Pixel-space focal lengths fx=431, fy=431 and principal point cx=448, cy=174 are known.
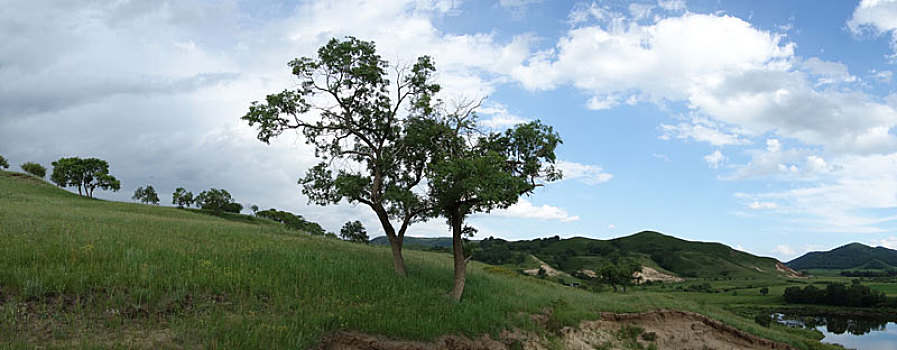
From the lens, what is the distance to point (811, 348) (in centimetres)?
2739

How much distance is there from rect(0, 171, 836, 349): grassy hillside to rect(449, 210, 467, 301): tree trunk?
89 centimetres

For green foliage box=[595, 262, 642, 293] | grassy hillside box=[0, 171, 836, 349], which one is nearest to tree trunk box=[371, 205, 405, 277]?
grassy hillside box=[0, 171, 836, 349]

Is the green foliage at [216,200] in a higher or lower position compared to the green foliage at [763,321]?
higher

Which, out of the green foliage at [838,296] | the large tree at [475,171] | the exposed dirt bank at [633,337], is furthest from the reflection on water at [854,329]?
the large tree at [475,171]

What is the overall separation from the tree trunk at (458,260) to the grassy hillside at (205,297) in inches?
35.2

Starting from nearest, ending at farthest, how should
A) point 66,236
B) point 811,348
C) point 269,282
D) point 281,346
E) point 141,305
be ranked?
point 281,346 < point 141,305 < point 269,282 < point 66,236 < point 811,348

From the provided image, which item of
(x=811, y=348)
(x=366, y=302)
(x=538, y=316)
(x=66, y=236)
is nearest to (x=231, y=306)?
(x=366, y=302)

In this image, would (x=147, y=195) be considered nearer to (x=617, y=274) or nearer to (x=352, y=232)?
(x=352, y=232)

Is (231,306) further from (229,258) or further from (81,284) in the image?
(229,258)

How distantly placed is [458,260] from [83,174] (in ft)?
282

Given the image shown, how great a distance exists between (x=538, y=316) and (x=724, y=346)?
40.1 feet

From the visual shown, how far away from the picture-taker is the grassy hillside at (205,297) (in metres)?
10.8

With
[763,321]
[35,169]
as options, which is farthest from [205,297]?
[35,169]

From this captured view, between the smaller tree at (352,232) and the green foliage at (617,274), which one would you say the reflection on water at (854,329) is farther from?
the smaller tree at (352,232)
